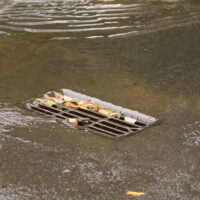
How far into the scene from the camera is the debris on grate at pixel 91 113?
15.3ft

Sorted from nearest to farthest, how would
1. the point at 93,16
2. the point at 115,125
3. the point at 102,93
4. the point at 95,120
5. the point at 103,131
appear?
the point at 103,131 → the point at 115,125 → the point at 95,120 → the point at 102,93 → the point at 93,16

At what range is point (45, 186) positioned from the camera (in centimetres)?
354

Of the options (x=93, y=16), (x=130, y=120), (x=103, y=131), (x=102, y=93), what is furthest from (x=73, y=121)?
(x=93, y=16)

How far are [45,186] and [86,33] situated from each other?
193 inches

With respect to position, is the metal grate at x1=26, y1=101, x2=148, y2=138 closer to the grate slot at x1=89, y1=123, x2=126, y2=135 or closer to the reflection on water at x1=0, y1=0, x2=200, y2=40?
the grate slot at x1=89, y1=123, x2=126, y2=135

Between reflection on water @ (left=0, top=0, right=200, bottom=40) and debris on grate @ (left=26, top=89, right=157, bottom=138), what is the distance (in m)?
2.76

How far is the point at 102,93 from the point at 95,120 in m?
0.64

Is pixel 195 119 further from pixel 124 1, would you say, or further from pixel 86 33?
pixel 124 1

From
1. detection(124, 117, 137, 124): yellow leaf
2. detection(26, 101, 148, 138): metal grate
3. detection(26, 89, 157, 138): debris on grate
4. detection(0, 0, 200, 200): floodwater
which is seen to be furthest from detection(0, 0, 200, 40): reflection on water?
detection(124, 117, 137, 124): yellow leaf

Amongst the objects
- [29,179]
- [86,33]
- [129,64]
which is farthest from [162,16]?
[29,179]

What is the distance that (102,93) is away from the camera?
5434mm

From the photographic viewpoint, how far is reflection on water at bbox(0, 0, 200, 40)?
835 centimetres

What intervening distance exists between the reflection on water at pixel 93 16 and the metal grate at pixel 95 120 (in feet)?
9.81

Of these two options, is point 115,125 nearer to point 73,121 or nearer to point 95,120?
point 95,120
